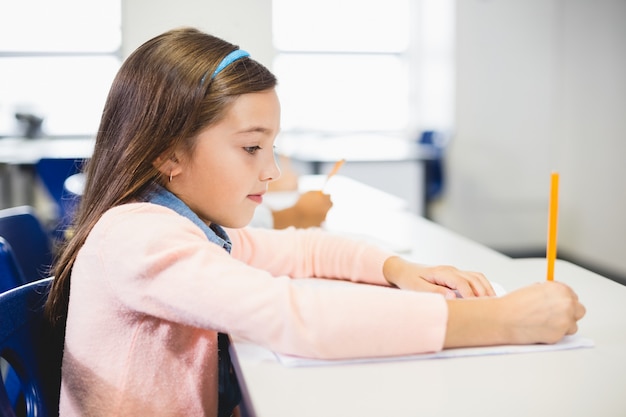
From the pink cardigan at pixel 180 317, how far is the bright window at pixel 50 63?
148 inches

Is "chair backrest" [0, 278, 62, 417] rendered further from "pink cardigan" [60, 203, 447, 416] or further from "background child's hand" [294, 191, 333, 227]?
"background child's hand" [294, 191, 333, 227]

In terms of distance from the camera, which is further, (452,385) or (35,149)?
(35,149)

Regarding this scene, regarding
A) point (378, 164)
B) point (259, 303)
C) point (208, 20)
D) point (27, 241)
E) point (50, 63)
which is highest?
point (208, 20)

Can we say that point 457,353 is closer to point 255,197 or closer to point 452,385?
point 452,385

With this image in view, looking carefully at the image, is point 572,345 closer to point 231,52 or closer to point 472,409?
point 472,409

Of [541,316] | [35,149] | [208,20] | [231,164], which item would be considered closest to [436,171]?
[35,149]

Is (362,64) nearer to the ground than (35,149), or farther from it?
farther from it

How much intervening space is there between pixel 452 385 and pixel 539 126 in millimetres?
4075

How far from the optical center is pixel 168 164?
0.93 metres

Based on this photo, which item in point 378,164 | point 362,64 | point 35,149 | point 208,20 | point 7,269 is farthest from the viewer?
point 362,64

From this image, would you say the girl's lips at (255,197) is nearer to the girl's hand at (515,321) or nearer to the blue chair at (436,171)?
the girl's hand at (515,321)

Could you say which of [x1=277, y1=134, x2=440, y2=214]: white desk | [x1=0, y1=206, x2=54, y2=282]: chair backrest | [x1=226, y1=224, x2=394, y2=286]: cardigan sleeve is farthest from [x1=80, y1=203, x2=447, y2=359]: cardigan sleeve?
[x1=277, y1=134, x2=440, y2=214]: white desk

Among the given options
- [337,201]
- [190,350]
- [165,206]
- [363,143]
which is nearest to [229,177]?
[165,206]

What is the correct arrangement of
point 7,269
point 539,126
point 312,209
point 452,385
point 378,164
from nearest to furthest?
point 452,385
point 7,269
point 312,209
point 378,164
point 539,126
